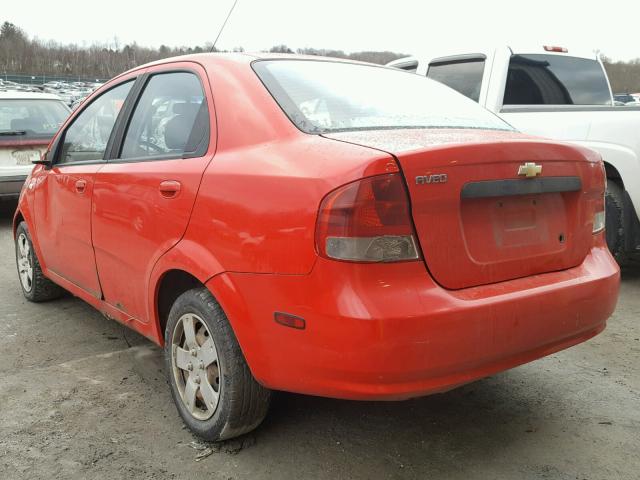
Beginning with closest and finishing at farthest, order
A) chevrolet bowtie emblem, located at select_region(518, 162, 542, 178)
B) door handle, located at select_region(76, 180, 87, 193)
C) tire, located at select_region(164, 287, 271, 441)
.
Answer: chevrolet bowtie emblem, located at select_region(518, 162, 542, 178) < tire, located at select_region(164, 287, 271, 441) < door handle, located at select_region(76, 180, 87, 193)

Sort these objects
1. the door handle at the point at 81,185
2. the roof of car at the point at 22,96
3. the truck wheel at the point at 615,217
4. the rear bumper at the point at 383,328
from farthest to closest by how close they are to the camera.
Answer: the roof of car at the point at 22,96, the truck wheel at the point at 615,217, the door handle at the point at 81,185, the rear bumper at the point at 383,328

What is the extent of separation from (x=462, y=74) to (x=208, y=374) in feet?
16.1

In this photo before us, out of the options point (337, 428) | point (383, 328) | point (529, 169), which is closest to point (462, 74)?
point (529, 169)

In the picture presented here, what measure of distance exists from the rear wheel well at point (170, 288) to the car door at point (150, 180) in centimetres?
8

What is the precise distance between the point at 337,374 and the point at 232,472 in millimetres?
712

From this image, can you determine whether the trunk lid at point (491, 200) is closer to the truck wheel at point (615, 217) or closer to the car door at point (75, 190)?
the car door at point (75, 190)

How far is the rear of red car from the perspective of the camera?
2.12m

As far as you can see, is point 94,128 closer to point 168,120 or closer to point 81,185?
point 81,185

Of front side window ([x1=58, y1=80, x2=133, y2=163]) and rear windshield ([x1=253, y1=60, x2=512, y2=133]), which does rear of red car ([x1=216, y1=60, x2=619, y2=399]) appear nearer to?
rear windshield ([x1=253, y1=60, x2=512, y2=133])

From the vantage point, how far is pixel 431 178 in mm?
2193

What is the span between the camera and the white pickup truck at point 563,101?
5035 millimetres

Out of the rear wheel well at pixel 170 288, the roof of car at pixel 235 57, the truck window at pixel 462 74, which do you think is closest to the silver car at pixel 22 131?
the truck window at pixel 462 74

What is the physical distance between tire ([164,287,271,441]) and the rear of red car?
0.14 metres

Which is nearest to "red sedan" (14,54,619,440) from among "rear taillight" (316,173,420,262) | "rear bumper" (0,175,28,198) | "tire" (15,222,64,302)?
"rear taillight" (316,173,420,262)
